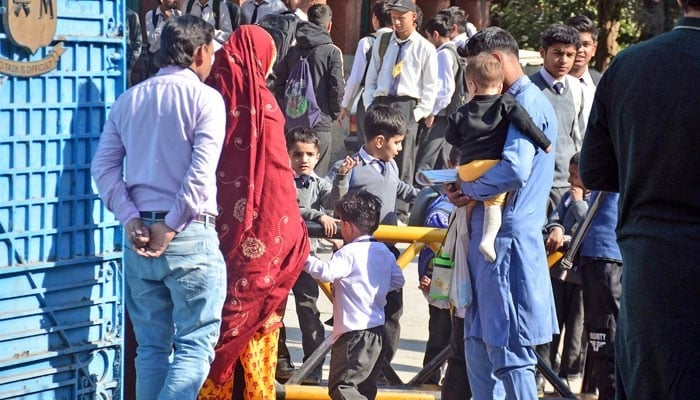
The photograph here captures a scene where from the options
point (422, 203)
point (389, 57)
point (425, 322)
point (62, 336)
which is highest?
point (389, 57)

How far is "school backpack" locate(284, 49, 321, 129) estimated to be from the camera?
9.34 metres

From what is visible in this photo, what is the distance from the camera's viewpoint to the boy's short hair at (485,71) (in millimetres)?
4965

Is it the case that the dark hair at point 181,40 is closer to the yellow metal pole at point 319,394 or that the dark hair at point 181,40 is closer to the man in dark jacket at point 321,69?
the yellow metal pole at point 319,394

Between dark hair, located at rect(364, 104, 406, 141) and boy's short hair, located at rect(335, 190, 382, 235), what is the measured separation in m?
1.05

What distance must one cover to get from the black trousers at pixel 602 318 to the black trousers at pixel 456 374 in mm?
776

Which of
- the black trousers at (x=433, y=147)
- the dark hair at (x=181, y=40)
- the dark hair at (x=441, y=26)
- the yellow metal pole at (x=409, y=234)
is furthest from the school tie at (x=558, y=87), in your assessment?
the dark hair at (x=181, y=40)

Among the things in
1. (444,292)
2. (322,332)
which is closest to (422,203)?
(322,332)

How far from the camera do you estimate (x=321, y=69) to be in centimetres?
951

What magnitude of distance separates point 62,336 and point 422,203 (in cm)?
212

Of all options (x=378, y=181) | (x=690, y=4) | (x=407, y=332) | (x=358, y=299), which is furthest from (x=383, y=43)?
(x=690, y=4)

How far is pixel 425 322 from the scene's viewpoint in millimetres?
7773

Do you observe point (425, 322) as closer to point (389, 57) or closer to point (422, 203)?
point (422, 203)

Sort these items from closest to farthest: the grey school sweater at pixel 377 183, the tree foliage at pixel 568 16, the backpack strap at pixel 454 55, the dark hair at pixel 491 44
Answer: the dark hair at pixel 491 44 → the grey school sweater at pixel 377 183 → the backpack strap at pixel 454 55 → the tree foliage at pixel 568 16

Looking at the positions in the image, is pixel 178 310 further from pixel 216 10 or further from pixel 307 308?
pixel 216 10
